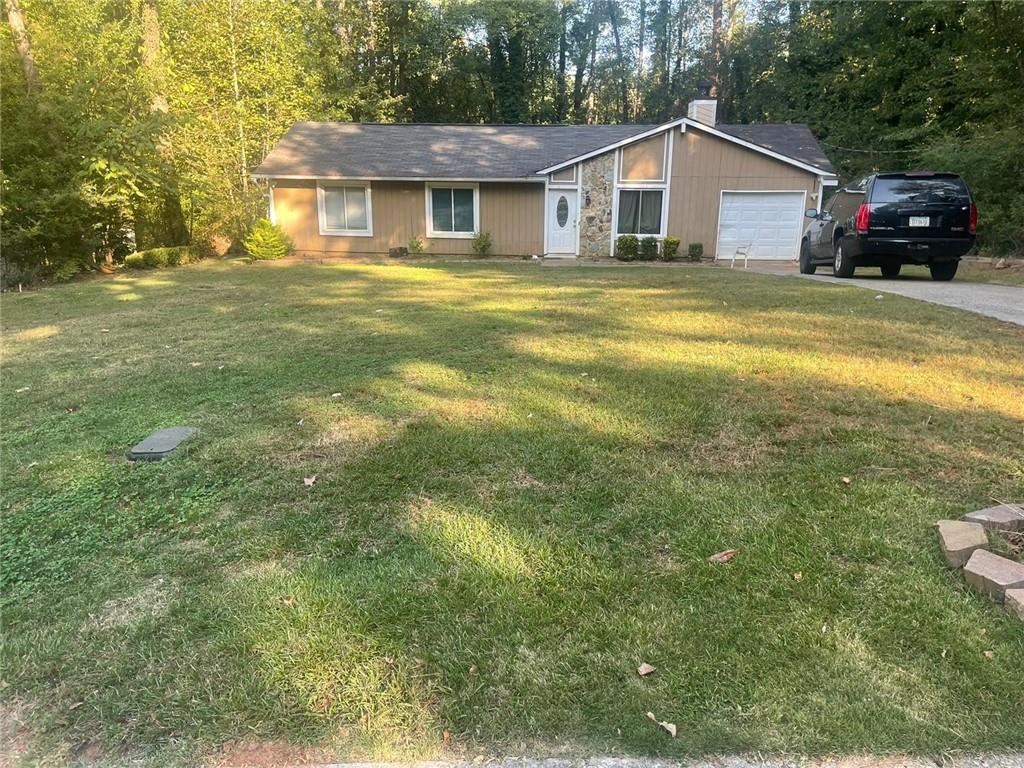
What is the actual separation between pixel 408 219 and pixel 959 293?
46.6ft

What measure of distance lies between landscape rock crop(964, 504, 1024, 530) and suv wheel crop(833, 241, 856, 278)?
9312 mm

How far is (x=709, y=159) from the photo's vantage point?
1742 cm

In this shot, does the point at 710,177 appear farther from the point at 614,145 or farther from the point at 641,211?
the point at 614,145

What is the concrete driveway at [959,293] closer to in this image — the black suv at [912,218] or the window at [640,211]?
the black suv at [912,218]

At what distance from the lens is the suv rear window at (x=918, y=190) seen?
31.0 ft

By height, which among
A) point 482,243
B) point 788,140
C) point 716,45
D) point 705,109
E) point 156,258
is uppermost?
point 716,45

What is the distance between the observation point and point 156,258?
606 inches

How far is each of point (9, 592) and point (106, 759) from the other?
1073 mm

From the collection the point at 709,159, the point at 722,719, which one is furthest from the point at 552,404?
the point at 709,159

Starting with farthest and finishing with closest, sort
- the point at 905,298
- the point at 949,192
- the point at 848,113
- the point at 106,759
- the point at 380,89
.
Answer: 1. the point at 380,89
2. the point at 848,113
3. the point at 949,192
4. the point at 905,298
5. the point at 106,759

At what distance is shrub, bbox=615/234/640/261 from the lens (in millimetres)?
17406

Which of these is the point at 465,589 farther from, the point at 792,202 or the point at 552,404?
the point at 792,202

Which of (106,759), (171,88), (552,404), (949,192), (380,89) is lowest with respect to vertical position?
(106,759)

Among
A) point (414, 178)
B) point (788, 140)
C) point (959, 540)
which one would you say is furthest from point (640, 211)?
point (959, 540)
